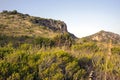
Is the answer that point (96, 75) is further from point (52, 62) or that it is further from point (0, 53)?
point (0, 53)

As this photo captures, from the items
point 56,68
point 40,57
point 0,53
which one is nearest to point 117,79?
point 56,68

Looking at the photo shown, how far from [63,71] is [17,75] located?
6.73 feet

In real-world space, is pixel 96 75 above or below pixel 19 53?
below

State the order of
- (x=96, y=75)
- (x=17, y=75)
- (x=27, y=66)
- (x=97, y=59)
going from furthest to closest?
(x=97, y=59) < (x=96, y=75) < (x=27, y=66) < (x=17, y=75)

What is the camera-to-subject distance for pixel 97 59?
1095 cm

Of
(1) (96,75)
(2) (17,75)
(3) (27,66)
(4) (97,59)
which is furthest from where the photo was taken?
(4) (97,59)

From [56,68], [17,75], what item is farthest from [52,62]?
[17,75]

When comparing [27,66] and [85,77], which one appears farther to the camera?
[85,77]

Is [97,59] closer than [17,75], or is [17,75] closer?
[17,75]

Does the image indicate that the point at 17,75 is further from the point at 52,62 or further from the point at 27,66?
the point at 52,62

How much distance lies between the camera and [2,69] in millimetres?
8109

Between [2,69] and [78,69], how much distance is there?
293cm

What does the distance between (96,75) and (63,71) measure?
1.17 meters

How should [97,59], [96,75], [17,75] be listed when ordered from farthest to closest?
1. [97,59]
2. [96,75]
3. [17,75]
